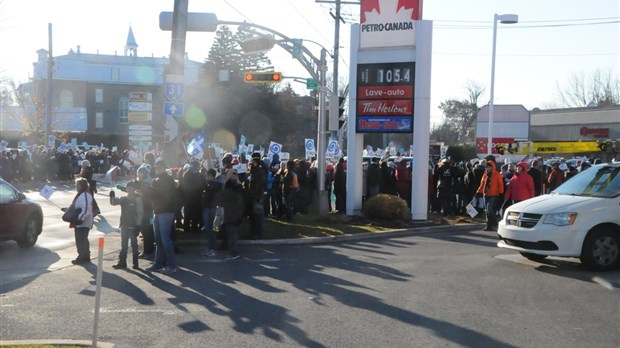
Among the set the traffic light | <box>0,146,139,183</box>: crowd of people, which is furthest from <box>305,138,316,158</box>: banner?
the traffic light

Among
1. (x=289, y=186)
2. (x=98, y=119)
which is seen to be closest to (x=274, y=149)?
(x=289, y=186)

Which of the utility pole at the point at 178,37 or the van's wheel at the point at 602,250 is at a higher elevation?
the utility pole at the point at 178,37

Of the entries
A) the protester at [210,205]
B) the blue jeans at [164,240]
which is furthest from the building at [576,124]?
the blue jeans at [164,240]

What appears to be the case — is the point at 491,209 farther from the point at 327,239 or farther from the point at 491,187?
the point at 327,239

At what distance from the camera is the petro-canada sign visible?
713 inches

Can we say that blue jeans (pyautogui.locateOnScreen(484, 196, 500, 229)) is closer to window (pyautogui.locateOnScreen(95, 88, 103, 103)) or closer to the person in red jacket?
the person in red jacket

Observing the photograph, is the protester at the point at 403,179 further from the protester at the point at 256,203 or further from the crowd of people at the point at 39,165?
the crowd of people at the point at 39,165

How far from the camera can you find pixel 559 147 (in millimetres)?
34406

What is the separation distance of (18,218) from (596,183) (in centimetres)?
1114

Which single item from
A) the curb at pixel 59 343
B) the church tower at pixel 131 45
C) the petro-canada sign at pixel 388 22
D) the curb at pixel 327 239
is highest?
the church tower at pixel 131 45

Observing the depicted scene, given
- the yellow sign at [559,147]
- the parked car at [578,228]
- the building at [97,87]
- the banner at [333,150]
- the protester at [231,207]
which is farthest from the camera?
the building at [97,87]

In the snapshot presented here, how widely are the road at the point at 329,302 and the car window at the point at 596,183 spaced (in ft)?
4.18

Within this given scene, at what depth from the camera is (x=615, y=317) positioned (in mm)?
7836

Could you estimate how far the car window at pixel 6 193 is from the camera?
1373 centimetres
